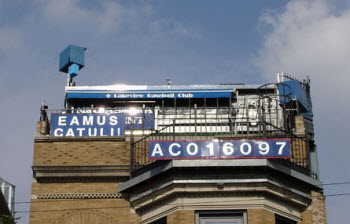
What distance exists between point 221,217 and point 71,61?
88.8 feet

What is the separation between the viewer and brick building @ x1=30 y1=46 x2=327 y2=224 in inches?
728

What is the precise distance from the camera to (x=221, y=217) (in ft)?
60.8

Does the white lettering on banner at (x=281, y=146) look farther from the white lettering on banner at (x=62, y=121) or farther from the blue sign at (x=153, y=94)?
the blue sign at (x=153, y=94)

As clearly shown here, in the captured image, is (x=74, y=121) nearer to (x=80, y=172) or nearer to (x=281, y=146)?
(x=80, y=172)

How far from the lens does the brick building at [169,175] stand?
18500 millimetres

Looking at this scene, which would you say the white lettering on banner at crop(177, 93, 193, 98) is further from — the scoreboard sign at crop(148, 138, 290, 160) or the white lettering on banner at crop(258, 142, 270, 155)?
the white lettering on banner at crop(258, 142, 270, 155)

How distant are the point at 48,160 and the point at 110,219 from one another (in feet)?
8.39

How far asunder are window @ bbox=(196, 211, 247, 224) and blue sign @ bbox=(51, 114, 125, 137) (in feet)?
15.0

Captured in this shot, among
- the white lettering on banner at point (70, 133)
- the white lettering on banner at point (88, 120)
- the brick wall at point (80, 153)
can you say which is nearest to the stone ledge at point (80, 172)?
the brick wall at point (80, 153)

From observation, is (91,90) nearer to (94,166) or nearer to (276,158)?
(94,166)

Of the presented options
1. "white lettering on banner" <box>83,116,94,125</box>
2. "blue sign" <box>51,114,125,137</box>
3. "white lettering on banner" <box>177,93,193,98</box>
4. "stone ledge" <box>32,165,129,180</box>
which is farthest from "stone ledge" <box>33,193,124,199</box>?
"white lettering on banner" <box>177,93,193,98</box>

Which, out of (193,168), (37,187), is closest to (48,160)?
(37,187)

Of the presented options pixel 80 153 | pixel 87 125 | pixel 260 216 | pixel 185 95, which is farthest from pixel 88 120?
pixel 185 95

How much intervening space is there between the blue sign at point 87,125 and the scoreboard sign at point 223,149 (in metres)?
3.64
